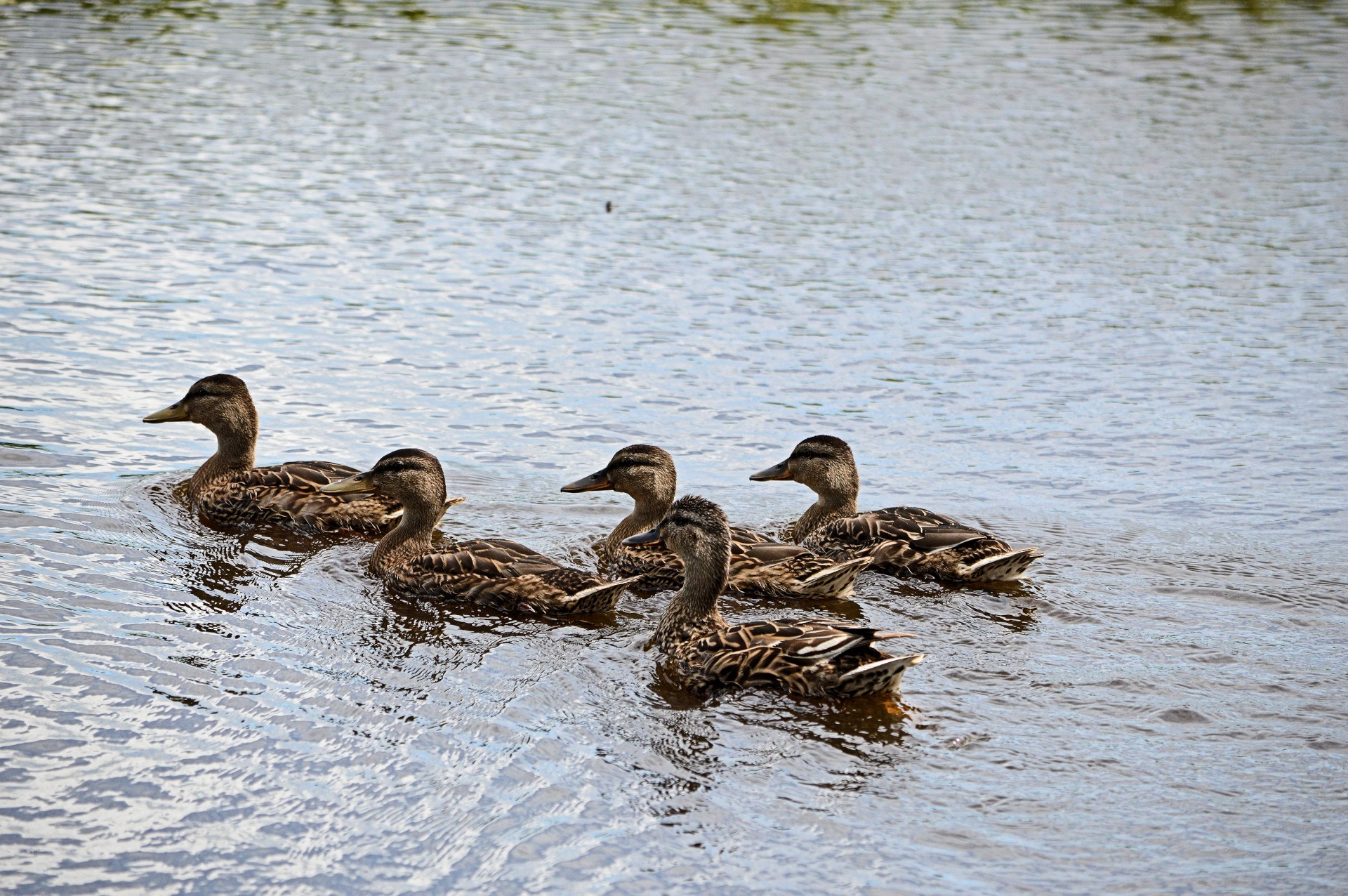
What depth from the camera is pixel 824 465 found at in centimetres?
972

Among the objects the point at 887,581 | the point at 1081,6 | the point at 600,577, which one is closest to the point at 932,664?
the point at 887,581

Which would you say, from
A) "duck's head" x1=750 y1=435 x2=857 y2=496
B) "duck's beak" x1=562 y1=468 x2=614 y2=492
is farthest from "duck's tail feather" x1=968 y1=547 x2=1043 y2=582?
"duck's beak" x1=562 y1=468 x2=614 y2=492

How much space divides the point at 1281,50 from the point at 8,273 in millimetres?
23927

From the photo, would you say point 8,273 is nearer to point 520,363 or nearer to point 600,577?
point 520,363

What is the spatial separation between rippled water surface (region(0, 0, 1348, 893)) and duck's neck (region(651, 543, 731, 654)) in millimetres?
396

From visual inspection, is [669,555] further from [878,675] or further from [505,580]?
[878,675]

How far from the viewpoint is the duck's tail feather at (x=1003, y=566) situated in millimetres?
8523

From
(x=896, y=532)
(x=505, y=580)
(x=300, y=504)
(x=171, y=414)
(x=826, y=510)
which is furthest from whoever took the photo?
(x=171, y=414)

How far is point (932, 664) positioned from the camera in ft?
24.7

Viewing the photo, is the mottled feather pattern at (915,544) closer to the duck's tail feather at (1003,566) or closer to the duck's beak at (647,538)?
the duck's tail feather at (1003,566)

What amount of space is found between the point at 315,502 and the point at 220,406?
1210 mm

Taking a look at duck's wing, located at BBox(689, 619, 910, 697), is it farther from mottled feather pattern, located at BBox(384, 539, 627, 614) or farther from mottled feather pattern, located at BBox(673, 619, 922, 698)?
mottled feather pattern, located at BBox(384, 539, 627, 614)

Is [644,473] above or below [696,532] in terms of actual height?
below

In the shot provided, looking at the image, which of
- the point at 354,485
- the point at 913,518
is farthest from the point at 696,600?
the point at 354,485
